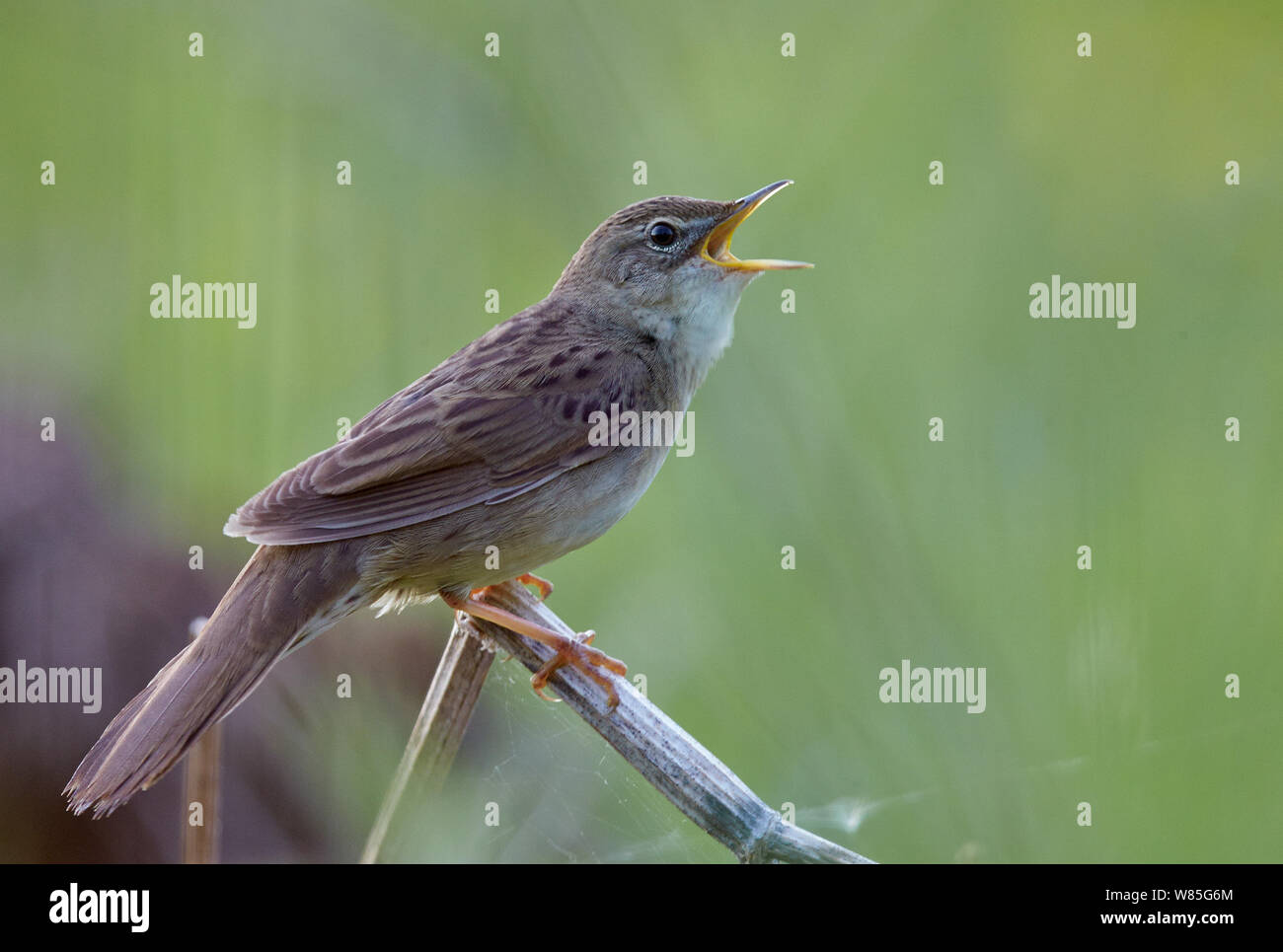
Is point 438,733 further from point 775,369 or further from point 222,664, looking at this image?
point 775,369

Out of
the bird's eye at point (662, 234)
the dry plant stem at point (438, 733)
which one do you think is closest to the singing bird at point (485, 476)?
the bird's eye at point (662, 234)

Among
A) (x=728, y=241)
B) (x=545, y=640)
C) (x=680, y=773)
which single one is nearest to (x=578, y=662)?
(x=545, y=640)

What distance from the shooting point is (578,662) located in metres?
3.31

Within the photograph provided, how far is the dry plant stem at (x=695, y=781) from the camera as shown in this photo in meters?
2.33

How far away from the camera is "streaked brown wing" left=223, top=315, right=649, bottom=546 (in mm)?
3527

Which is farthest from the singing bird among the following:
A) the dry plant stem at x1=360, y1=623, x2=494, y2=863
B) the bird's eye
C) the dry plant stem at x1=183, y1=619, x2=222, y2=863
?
the dry plant stem at x1=360, y1=623, x2=494, y2=863

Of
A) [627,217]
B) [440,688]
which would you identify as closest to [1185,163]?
[627,217]

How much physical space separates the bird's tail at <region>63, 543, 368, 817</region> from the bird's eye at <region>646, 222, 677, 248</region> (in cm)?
147

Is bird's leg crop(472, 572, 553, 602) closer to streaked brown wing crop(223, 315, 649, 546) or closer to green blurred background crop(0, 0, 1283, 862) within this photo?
green blurred background crop(0, 0, 1283, 862)

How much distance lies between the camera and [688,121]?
345 centimetres

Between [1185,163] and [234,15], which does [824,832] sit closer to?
[1185,163]

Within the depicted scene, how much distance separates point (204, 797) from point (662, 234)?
227 cm

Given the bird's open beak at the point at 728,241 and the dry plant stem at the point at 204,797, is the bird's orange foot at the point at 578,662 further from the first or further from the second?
the bird's open beak at the point at 728,241

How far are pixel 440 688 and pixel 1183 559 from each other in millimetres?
1729
